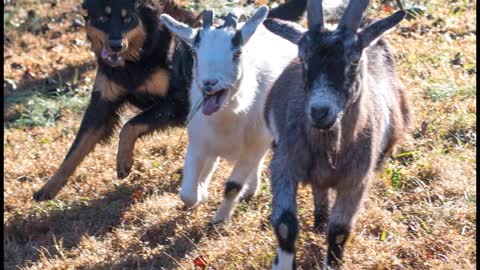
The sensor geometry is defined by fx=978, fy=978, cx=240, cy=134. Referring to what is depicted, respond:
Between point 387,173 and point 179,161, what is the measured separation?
2.01 meters

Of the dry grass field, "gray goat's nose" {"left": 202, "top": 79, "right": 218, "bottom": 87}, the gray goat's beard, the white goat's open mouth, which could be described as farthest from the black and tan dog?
the gray goat's beard

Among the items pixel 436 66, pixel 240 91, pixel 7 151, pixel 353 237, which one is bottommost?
pixel 7 151

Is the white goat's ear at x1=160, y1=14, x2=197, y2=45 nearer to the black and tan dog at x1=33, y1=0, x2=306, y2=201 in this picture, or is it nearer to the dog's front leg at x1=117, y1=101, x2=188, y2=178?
the black and tan dog at x1=33, y1=0, x2=306, y2=201

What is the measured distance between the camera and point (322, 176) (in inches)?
226

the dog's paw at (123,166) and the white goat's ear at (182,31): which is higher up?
the white goat's ear at (182,31)

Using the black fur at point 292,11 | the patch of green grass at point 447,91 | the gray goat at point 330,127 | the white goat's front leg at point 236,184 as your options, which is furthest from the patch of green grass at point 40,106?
the gray goat at point 330,127

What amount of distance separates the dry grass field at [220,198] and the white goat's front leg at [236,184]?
0.36 ft

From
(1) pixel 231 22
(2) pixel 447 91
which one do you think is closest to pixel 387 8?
(2) pixel 447 91

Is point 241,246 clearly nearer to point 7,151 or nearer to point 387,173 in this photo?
point 387,173

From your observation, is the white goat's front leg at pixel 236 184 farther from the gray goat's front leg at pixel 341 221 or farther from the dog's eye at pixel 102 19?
the dog's eye at pixel 102 19

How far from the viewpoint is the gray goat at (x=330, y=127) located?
5.33 metres

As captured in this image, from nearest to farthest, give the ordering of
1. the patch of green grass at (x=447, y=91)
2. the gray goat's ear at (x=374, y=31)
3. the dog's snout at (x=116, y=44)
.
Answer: the gray goat's ear at (x=374, y=31) → the dog's snout at (x=116, y=44) → the patch of green grass at (x=447, y=91)

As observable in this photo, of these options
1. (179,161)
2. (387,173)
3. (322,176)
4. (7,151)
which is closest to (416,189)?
(387,173)

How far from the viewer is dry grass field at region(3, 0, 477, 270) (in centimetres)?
612
